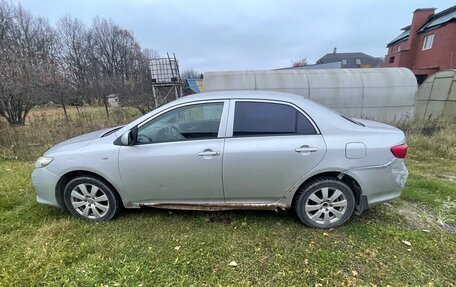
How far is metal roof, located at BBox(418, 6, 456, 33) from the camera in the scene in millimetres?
19234

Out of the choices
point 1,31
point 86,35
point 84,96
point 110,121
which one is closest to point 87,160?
point 110,121

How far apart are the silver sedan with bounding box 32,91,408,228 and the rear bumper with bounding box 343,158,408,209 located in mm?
12

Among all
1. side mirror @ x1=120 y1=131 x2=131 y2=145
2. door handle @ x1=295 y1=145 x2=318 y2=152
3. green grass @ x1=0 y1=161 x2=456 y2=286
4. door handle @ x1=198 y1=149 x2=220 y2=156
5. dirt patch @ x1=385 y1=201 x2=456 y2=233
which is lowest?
dirt patch @ x1=385 y1=201 x2=456 y2=233

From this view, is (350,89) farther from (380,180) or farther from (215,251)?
(215,251)

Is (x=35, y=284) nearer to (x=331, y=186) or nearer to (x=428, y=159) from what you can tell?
(x=331, y=186)

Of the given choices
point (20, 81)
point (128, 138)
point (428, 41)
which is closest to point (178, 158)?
point (128, 138)

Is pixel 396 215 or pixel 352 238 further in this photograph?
pixel 396 215

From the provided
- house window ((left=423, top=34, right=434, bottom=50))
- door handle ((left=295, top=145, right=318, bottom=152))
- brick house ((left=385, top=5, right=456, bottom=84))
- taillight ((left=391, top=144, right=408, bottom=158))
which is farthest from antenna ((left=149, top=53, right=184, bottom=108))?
house window ((left=423, top=34, right=434, bottom=50))

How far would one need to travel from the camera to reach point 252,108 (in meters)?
3.03

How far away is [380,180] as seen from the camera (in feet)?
9.57

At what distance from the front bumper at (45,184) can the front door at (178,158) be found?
0.93 m

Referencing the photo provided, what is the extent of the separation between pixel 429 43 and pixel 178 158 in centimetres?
2690

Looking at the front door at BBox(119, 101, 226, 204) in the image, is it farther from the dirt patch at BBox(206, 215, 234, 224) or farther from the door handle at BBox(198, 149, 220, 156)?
the dirt patch at BBox(206, 215, 234, 224)

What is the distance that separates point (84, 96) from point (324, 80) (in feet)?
47.7
